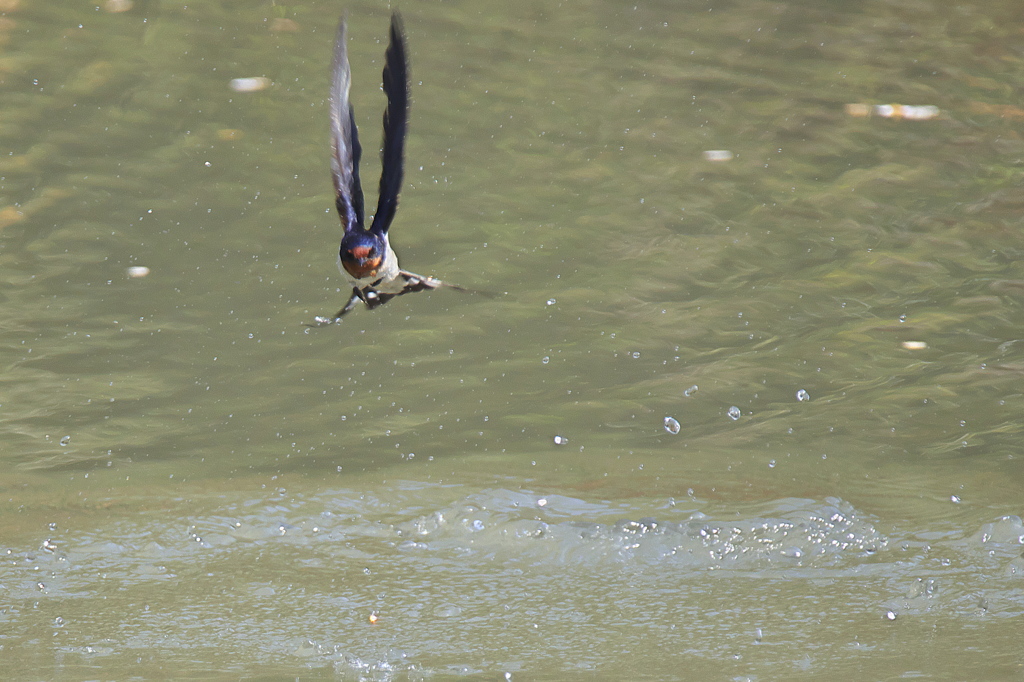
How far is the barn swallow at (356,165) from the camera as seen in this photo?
1.48 m

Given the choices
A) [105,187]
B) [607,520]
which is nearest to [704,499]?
[607,520]

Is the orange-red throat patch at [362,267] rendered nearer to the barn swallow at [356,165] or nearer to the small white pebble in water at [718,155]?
the barn swallow at [356,165]

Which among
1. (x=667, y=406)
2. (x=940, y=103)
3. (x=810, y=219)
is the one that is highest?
(x=940, y=103)

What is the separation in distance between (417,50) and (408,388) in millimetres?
1993

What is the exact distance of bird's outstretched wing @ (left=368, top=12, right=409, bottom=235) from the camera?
4.79ft

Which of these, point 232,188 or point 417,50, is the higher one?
point 417,50

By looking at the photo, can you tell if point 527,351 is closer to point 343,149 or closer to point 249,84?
point 249,84

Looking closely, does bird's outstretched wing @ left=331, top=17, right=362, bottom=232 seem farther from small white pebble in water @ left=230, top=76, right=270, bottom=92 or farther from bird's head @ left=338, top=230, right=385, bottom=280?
small white pebble in water @ left=230, top=76, right=270, bottom=92

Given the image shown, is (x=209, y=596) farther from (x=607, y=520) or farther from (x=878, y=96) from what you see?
(x=878, y=96)

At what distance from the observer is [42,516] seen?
4793 millimetres

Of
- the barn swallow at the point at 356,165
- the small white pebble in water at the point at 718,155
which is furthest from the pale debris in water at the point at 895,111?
the barn swallow at the point at 356,165

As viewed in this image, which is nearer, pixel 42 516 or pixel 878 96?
pixel 878 96

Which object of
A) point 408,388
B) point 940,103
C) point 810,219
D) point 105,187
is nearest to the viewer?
point 940,103

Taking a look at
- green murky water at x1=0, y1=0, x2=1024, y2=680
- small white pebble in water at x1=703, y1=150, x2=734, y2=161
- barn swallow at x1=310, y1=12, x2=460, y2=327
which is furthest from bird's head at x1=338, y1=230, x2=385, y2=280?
small white pebble in water at x1=703, y1=150, x2=734, y2=161
